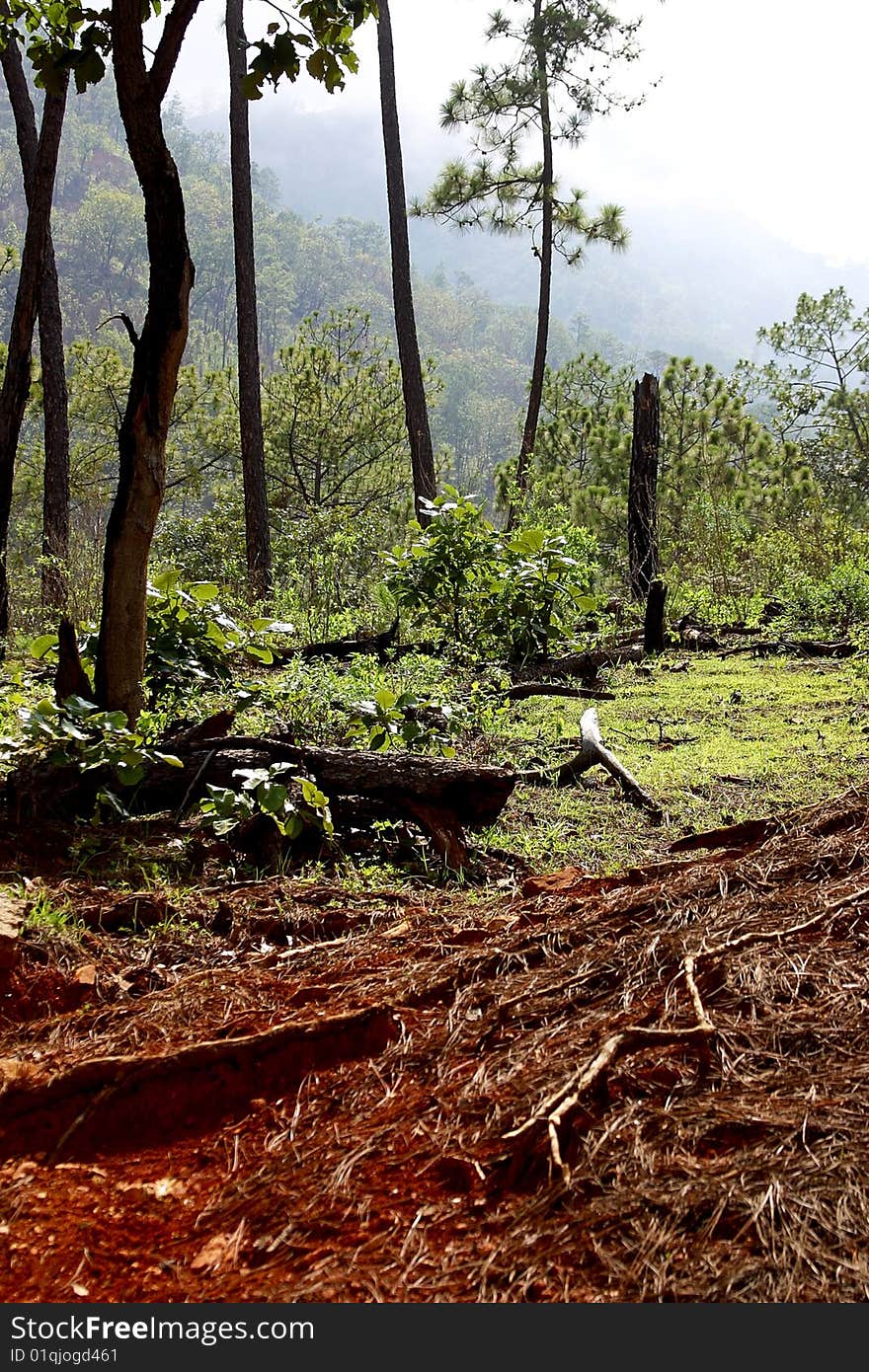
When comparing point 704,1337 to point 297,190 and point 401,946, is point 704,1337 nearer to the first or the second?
point 401,946

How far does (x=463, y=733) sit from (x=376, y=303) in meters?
91.3

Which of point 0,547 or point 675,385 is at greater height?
point 675,385

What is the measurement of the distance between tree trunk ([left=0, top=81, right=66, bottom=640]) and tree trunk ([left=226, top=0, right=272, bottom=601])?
5.43 m

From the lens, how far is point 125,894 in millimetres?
2879

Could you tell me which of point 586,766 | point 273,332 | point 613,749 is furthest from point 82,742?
point 273,332

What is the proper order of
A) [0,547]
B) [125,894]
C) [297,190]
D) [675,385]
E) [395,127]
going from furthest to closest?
[297,190]
[675,385]
[395,127]
[0,547]
[125,894]

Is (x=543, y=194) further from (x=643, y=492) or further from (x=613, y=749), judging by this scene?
(x=613, y=749)

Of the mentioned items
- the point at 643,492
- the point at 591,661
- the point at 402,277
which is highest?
the point at 402,277

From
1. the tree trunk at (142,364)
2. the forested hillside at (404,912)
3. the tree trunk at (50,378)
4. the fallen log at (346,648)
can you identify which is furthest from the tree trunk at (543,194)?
the tree trunk at (142,364)

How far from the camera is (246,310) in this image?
1300cm

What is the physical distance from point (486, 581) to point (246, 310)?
7712mm

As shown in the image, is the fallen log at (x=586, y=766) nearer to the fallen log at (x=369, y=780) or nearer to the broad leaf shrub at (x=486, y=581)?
the fallen log at (x=369, y=780)

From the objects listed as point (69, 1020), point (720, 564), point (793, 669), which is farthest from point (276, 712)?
point (720, 564)

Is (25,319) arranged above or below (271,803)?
above
